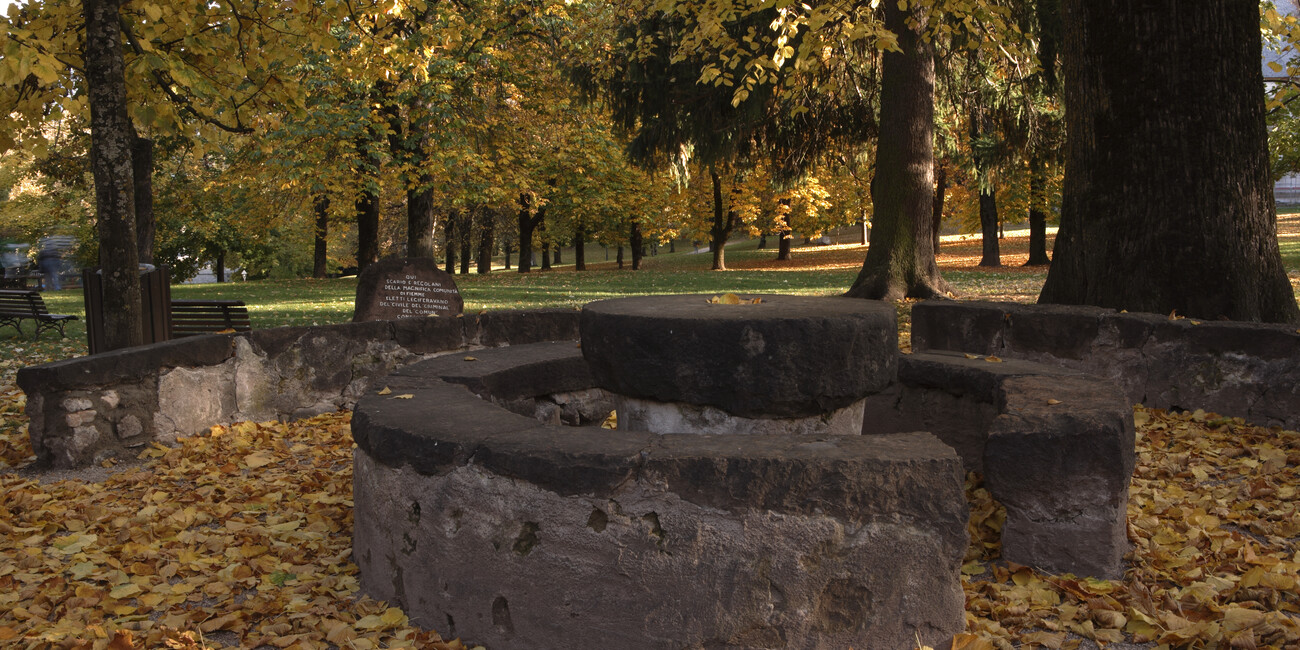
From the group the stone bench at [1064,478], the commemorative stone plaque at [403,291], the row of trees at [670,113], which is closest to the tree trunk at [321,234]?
the row of trees at [670,113]

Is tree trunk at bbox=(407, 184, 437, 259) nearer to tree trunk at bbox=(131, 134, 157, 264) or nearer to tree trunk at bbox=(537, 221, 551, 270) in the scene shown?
tree trunk at bbox=(131, 134, 157, 264)

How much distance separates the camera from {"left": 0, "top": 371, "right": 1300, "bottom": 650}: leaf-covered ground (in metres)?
2.97

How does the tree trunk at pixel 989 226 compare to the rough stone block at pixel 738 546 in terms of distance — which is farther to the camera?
the tree trunk at pixel 989 226

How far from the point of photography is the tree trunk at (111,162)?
5.45m

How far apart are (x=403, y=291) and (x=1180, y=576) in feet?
24.9

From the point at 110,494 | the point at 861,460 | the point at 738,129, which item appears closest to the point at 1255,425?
the point at 861,460

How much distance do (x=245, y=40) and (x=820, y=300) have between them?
16.4ft

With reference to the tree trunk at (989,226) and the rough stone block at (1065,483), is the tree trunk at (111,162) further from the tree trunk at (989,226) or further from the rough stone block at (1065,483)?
the tree trunk at (989,226)

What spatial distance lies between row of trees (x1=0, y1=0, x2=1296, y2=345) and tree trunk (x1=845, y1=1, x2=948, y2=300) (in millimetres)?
34

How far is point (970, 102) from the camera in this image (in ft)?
45.9

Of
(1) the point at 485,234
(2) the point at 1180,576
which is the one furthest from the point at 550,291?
(2) the point at 1180,576

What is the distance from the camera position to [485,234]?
3431cm

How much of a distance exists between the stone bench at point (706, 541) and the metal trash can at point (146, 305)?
4.65 metres

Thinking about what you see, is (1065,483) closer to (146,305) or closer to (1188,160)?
(1188,160)
